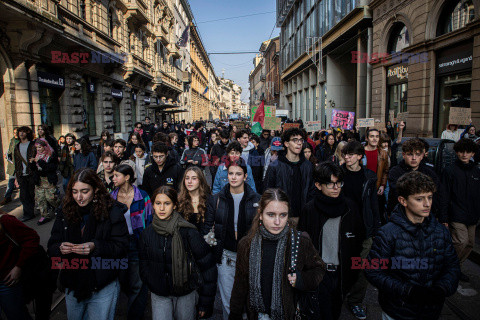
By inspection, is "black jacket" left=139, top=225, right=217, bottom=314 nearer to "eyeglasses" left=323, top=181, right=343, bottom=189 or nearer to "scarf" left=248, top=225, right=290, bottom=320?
"scarf" left=248, top=225, right=290, bottom=320

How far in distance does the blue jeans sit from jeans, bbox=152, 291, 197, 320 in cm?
103

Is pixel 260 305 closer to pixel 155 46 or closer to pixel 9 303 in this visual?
pixel 9 303

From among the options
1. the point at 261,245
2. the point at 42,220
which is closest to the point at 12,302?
the point at 261,245

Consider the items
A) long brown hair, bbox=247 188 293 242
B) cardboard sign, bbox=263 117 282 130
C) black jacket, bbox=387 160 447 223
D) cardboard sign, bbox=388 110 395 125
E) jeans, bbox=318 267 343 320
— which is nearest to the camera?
long brown hair, bbox=247 188 293 242

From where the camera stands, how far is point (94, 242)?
2.44 m

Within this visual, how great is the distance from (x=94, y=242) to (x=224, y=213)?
1.16 m

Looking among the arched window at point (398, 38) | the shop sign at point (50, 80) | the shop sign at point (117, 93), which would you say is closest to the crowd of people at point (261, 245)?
the shop sign at point (50, 80)

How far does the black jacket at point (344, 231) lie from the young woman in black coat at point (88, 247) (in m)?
1.66

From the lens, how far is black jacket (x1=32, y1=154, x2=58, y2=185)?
→ 20.9 feet

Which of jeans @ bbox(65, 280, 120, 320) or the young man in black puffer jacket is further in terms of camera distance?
jeans @ bbox(65, 280, 120, 320)

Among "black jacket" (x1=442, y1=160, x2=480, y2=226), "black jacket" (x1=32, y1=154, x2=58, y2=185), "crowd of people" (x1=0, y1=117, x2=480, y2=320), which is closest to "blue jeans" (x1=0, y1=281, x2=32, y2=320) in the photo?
"crowd of people" (x1=0, y1=117, x2=480, y2=320)

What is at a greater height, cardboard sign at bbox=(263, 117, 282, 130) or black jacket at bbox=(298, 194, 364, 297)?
cardboard sign at bbox=(263, 117, 282, 130)

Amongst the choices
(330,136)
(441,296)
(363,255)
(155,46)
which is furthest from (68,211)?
(155,46)

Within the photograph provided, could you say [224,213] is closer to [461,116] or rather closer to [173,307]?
[173,307]
